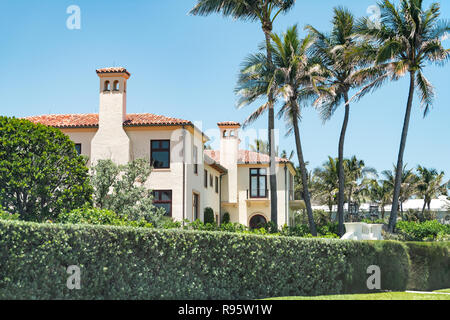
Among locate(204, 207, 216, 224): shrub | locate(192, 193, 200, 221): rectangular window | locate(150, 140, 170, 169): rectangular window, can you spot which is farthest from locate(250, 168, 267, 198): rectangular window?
locate(150, 140, 170, 169): rectangular window

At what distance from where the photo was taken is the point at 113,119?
1144 inches

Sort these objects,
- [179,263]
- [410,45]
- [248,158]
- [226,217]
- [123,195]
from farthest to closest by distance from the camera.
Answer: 1. [248,158]
2. [226,217]
3. [410,45]
4. [123,195]
5. [179,263]

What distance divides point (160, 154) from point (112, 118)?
3.22 m

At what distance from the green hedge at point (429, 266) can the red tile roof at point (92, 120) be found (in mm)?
14056

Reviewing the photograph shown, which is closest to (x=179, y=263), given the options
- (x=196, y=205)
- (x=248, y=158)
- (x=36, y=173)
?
(x=36, y=173)

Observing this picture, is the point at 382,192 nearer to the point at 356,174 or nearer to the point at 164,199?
the point at 356,174

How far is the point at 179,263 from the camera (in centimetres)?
1284

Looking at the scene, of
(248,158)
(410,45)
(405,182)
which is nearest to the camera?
(410,45)

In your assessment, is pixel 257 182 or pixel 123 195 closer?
pixel 123 195

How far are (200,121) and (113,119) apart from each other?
471 centimetres

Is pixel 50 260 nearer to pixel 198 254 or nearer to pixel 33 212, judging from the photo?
pixel 198 254

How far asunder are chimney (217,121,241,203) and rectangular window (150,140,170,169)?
435 inches

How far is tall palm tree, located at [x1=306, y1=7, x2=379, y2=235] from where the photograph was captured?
2959 cm
